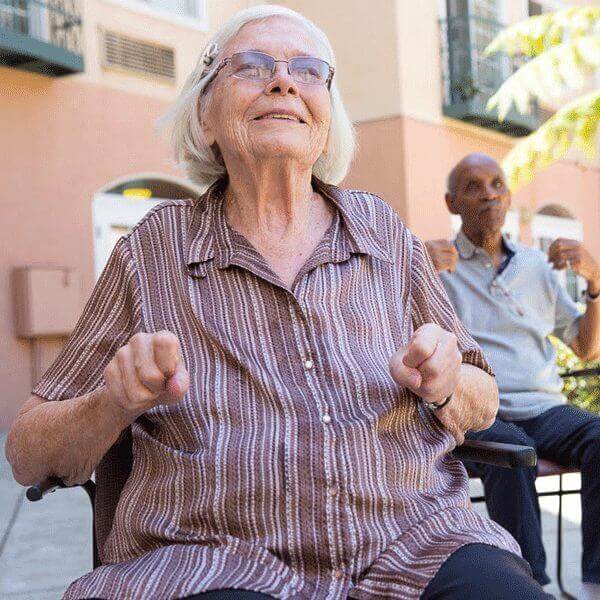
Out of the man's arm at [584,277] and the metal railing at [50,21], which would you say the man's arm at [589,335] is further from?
the metal railing at [50,21]

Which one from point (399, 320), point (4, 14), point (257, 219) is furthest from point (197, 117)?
point (4, 14)

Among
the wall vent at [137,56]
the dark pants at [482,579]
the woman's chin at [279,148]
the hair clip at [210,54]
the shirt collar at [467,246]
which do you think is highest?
the wall vent at [137,56]

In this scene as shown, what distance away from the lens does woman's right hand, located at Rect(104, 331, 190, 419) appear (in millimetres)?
1567

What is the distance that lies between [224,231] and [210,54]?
18.9 inches

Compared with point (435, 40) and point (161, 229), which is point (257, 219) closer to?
point (161, 229)

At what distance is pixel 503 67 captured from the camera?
16.2 meters

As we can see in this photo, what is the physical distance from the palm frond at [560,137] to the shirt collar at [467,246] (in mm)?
6245

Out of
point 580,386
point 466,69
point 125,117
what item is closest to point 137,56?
point 125,117

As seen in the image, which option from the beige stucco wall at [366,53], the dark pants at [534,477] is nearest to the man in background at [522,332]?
the dark pants at [534,477]

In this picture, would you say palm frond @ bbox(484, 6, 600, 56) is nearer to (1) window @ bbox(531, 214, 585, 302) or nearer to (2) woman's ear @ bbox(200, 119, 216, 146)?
(1) window @ bbox(531, 214, 585, 302)

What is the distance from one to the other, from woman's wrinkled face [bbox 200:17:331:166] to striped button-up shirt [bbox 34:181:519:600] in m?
0.18

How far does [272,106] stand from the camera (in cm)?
221

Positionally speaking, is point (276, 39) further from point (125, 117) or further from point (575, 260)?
point (125, 117)

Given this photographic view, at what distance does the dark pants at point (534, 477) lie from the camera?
335cm
